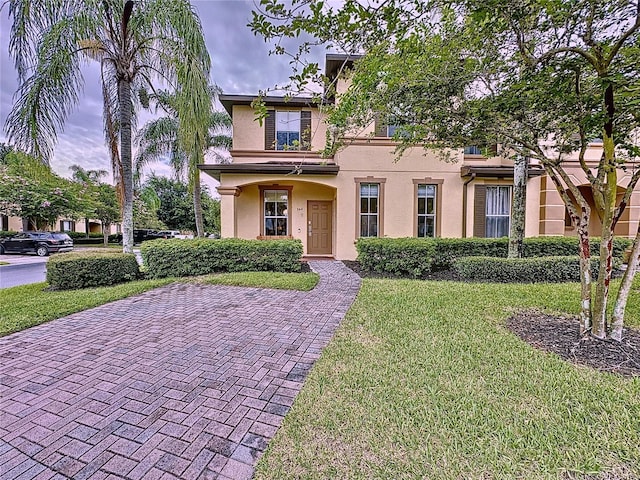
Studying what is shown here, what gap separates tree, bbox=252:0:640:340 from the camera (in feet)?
10.5

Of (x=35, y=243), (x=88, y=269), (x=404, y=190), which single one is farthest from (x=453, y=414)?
(x=35, y=243)

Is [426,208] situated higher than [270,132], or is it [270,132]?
[270,132]

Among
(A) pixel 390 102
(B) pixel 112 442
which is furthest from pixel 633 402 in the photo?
(A) pixel 390 102

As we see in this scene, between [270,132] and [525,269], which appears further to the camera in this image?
[270,132]

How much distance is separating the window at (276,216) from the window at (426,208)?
5402 mm

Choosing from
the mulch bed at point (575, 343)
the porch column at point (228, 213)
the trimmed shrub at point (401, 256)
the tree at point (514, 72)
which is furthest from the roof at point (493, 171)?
the porch column at point (228, 213)

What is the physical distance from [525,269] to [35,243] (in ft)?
80.8

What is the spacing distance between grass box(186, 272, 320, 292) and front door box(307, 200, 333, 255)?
3.89m

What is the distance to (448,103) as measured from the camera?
14.7ft

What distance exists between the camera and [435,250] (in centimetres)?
890

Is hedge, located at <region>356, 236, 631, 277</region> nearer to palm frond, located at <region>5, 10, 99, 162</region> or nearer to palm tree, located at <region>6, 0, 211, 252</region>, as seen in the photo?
palm tree, located at <region>6, 0, 211, 252</region>

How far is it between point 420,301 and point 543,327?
78.3 inches

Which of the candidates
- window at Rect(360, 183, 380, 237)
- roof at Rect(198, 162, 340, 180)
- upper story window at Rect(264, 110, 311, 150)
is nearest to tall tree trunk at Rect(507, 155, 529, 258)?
window at Rect(360, 183, 380, 237)

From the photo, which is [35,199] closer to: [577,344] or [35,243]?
[35,243]
